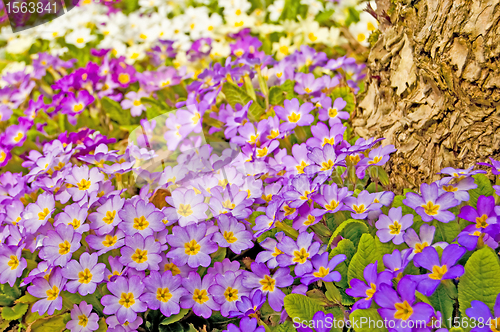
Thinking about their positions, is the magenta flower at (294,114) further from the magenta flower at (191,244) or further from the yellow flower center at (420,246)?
the yellow flower center at (420,246)

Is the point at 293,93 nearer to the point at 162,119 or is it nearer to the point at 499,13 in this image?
the point at 162,119

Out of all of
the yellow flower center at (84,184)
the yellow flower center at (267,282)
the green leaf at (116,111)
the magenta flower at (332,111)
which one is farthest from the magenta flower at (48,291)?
the green leaf at (116,111)

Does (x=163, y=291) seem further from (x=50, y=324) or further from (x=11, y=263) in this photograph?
(x=11, y=263)

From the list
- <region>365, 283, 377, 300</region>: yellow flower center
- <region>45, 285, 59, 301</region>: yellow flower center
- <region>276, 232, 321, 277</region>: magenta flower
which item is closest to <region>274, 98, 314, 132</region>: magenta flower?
<region>276, 232, 321, 277</region>: magenta flower

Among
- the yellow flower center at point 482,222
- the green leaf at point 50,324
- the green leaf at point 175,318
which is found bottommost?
the green leaf at point 50,324

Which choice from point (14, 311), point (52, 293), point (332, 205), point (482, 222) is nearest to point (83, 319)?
point (52, 293)

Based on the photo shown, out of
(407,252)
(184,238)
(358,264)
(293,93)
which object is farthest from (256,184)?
(293,93)

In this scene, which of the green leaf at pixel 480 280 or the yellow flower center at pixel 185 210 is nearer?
the green leaf at pixel 480 280
